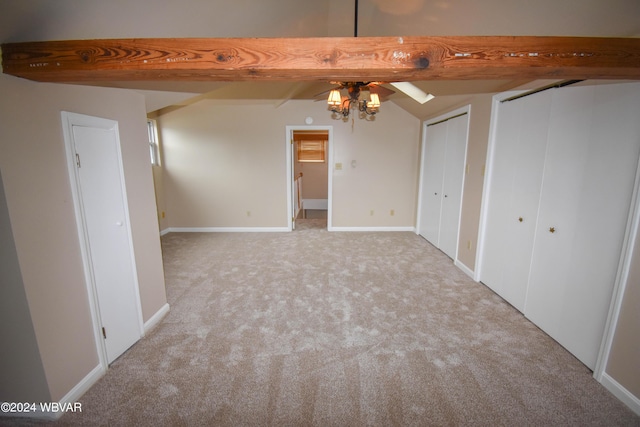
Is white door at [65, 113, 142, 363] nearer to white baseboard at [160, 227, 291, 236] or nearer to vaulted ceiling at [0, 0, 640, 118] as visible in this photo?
vaulted ceiling at [0, 0, 640, 118]

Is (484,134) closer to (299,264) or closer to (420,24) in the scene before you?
(420,24)

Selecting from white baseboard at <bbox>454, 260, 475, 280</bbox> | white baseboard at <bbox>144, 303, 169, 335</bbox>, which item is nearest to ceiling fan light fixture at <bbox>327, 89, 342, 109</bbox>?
white baseboard at <bbox>454, 260, 475, 280</bbox>

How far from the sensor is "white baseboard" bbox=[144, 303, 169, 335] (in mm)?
2251

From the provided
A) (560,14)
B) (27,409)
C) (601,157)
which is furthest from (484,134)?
(27,409)

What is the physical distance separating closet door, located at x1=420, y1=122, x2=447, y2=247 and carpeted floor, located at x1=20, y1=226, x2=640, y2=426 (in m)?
1.40

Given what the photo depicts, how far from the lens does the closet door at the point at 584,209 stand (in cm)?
167

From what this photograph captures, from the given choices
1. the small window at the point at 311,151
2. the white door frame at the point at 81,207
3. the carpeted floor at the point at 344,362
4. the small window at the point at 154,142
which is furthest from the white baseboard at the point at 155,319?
the small window at the point at 311,151

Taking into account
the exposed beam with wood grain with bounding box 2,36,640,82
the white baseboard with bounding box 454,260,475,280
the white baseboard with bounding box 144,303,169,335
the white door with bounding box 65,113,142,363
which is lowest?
the white baseboard with bounding box 144,303,169,335

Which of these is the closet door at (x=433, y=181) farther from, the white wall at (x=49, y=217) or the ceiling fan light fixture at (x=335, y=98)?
the white wall at (x=49, y=217)

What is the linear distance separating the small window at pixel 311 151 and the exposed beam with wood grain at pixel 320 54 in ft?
24.2

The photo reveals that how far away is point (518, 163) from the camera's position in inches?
99.8

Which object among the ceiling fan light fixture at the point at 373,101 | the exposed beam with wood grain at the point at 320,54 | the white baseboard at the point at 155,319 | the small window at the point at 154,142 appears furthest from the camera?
the small window at the point at 154,142

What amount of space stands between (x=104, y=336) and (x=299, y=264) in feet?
7.35

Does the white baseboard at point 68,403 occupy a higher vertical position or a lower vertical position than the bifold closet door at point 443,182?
lower
